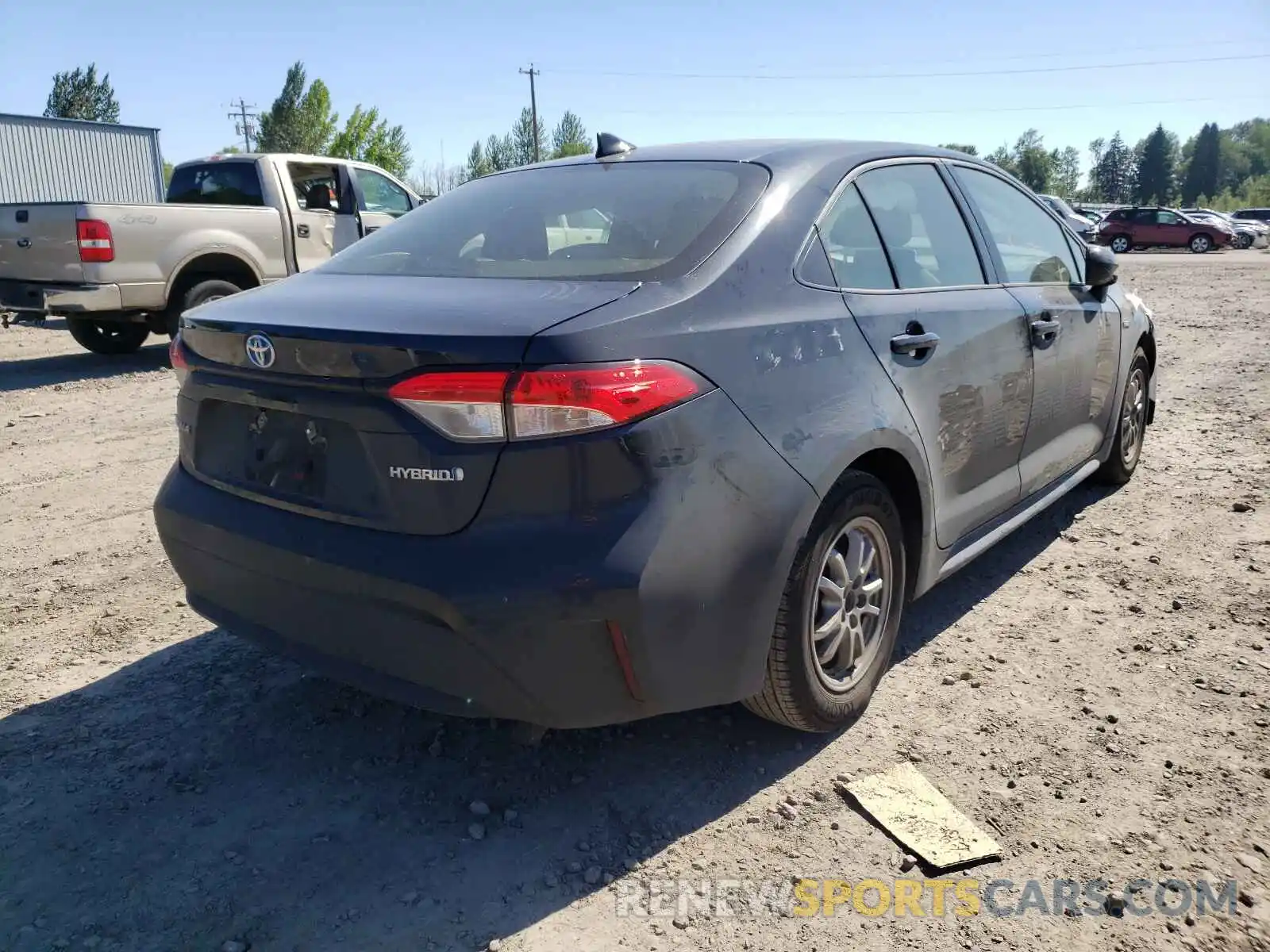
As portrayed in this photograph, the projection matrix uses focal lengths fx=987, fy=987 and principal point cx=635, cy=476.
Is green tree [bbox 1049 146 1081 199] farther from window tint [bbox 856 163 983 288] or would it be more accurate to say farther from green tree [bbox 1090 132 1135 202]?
window tint [bbox 856 163 983 288]

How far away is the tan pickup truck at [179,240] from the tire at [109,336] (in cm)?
1

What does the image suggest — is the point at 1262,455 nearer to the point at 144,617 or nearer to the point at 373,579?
the point at 373,579

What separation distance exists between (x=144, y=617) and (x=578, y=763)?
6.52ft

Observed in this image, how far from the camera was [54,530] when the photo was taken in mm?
4773

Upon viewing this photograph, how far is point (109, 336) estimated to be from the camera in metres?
10.3

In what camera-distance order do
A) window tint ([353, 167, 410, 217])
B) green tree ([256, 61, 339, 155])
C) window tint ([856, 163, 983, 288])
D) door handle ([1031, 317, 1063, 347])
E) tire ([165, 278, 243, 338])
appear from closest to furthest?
1. window tint ([856, 163, 983, 288])
2. door handle ([1031, 317, 1063, 347])
3. tire ([165, 278, 243, 338])
4. window tint ([353, 167, 410, 217])
5. green tree ([256, 61, 339, 155])

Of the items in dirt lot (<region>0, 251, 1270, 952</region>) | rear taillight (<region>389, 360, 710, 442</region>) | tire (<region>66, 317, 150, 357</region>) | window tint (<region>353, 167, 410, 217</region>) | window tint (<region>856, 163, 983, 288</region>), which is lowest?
dirt lot (<region>0, 251, 1270, 952</region>)

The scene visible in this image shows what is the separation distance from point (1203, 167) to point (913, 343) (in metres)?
138

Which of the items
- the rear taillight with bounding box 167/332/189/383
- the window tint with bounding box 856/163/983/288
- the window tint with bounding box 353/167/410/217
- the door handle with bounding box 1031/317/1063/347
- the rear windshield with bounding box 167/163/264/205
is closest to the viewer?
the rear taillight with bounding box 167/332/189/383

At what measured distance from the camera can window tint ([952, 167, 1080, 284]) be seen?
3834 mm

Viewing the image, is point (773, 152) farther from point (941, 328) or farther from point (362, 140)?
point (362, 140)

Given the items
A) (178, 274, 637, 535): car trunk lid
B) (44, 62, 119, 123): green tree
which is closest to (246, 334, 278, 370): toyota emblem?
(178, 274, 637, 535): car trunk lid

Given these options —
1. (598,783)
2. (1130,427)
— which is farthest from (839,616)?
(1130,427)

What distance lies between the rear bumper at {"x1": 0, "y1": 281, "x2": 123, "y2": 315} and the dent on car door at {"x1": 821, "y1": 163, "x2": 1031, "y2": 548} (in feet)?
24.7
